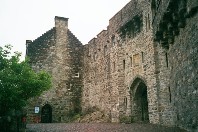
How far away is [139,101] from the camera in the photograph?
19703 mm

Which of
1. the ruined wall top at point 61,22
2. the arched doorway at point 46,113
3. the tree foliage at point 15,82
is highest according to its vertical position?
the ruined wall top at point 61,22

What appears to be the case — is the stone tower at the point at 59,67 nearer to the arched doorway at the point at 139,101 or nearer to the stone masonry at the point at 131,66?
the stone masonry at the point at 131,66

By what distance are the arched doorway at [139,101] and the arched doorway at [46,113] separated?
32.8 ft

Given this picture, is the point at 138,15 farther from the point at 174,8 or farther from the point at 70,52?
the point at 70,52

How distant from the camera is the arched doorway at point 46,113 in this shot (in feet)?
86.5

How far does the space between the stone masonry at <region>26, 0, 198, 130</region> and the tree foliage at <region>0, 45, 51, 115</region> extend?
6.00 metres

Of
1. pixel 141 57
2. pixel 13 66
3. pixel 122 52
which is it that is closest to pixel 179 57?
pixel 141 57

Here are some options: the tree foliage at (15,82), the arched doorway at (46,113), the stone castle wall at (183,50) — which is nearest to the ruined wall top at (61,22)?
the arched doorway at (46,113)

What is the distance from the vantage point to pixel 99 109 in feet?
81.4

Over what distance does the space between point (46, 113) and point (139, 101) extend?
10.5 m

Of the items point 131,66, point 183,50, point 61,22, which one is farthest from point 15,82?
point 61,22

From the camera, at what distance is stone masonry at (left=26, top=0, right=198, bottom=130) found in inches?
357

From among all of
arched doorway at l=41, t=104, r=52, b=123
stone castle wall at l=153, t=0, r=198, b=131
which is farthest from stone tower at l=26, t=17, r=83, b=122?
stone castle wall at l=153, t=0, r=198, b=131

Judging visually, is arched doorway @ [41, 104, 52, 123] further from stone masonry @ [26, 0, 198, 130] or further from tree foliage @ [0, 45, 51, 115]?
tree foliage @ [0, 45, 51, 115]
